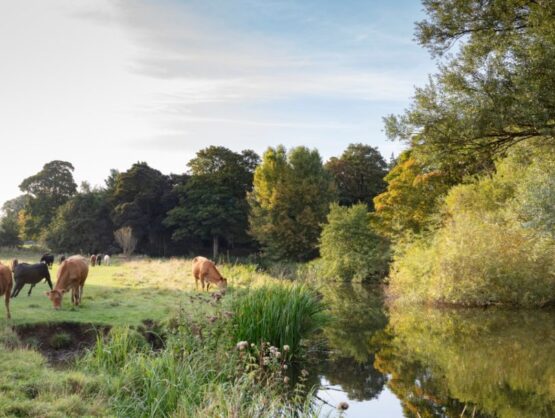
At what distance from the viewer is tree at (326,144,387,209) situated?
51.8m

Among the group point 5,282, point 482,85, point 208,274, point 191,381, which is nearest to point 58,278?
point 5,282

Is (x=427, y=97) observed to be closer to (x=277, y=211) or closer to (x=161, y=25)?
(x=161, y=25)

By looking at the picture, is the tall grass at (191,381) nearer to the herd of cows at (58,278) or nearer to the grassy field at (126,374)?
the grassy field at (126,374)

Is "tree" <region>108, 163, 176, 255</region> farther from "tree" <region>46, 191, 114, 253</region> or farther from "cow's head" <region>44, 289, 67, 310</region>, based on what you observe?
"cow's head" <region>44, 289, 67, 310</region>

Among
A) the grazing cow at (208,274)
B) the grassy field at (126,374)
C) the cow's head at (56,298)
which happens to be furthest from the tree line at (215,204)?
the grassy field at (126,374)

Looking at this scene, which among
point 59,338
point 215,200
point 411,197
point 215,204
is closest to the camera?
point 59,338

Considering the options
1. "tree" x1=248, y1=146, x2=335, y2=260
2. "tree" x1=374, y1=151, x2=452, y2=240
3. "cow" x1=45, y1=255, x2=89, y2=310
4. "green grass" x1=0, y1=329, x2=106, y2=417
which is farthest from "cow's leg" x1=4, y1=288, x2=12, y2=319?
"tree" x1=248, y1=146, x2=335, y2=260

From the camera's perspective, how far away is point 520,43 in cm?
987

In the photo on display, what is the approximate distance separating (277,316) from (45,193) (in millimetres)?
54598

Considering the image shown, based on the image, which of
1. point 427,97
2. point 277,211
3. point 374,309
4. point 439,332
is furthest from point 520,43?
point 277,211

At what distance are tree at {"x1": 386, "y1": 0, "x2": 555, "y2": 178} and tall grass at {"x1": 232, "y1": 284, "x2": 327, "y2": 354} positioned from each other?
417cm

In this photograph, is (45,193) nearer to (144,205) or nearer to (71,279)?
(144,205)

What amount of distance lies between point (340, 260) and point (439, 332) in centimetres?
1820

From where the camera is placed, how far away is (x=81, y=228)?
49.4 m
